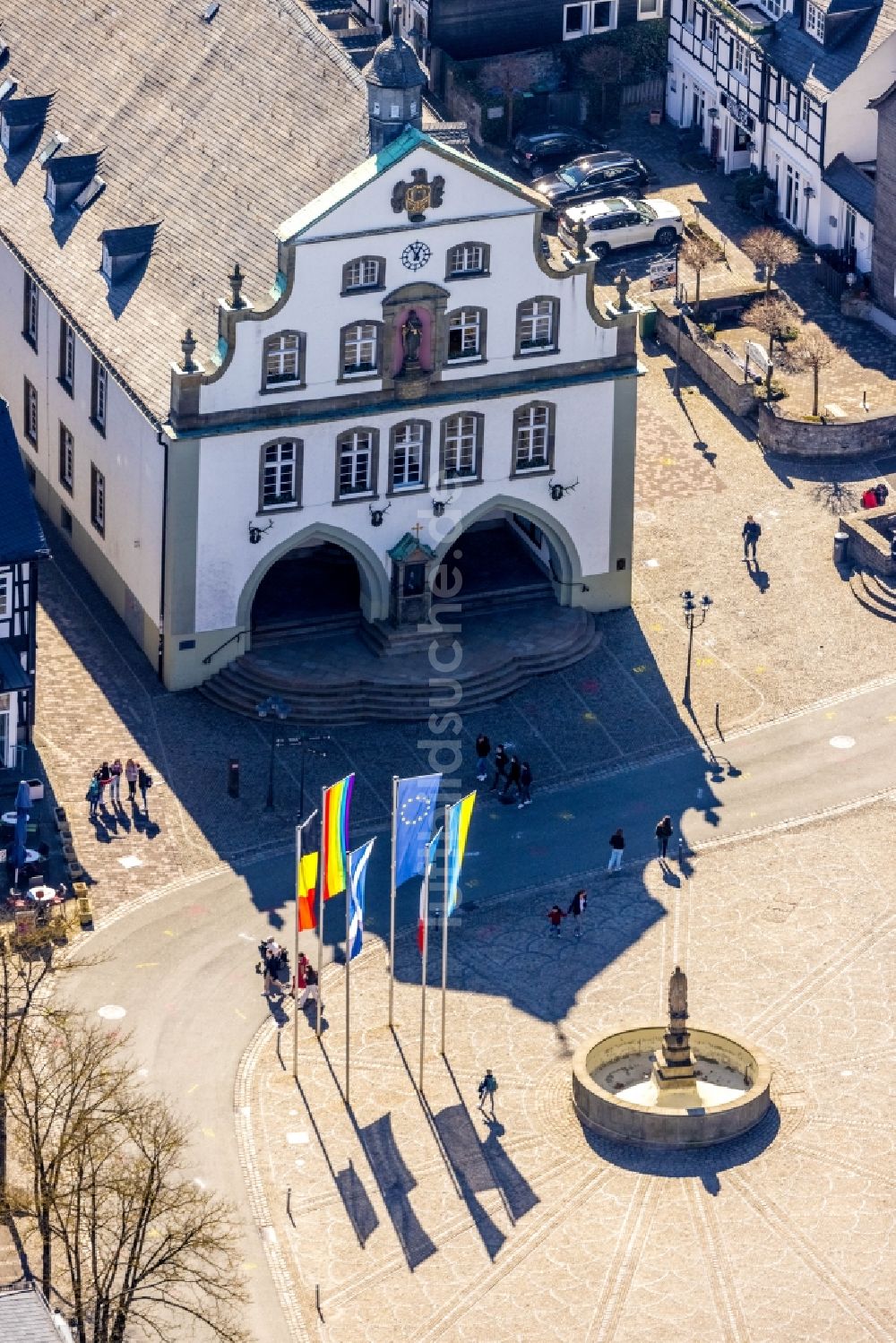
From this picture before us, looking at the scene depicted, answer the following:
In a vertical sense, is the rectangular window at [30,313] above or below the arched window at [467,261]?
above

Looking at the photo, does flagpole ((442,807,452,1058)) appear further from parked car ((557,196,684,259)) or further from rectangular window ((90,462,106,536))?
parked car ((557,196,684,259))

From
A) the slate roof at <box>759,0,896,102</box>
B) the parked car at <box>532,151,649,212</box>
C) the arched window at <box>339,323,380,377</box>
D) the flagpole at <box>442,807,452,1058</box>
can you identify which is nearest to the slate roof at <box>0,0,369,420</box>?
the arched window at <box>339,323,380,377</box>

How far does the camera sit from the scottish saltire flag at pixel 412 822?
5074 inches

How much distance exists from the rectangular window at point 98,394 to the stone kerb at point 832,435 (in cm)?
2764

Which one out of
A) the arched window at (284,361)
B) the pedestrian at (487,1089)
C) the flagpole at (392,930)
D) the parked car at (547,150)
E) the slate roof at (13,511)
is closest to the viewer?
the pedestrian at (487,1089)

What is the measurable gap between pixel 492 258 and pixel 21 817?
2568 centimetres

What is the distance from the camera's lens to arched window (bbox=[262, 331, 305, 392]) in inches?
5714

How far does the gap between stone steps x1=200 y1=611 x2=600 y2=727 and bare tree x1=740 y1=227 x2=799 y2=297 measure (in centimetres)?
2932

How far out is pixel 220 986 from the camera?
13338 cm

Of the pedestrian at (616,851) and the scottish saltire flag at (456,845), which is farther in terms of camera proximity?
the pedestrian at (616,851)

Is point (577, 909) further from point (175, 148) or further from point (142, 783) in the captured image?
point (175, 148)

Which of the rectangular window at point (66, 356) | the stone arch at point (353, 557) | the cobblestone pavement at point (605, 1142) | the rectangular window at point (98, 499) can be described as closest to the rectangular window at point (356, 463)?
the stone arch at point (353, 557)

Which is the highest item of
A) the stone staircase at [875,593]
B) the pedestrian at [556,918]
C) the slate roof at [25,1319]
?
the stone staircase at [875,593]

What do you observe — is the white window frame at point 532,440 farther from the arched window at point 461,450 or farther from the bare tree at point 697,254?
the bare tree at point 697,254
